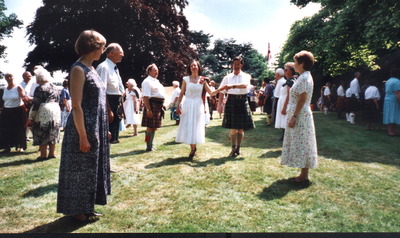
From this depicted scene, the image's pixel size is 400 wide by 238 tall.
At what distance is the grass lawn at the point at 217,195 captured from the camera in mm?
2998

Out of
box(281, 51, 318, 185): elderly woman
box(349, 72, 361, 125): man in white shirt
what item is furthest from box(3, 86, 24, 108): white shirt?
box(349, 72, 361, 125): man in white shirt

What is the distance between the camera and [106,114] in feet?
10.2

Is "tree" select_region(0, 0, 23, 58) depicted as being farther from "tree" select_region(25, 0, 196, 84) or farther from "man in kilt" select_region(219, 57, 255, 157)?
"man in kilt" select_region(219, 57, 255, 157)

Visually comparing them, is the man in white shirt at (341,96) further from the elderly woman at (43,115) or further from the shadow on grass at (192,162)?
the elderly woman at (43,115)

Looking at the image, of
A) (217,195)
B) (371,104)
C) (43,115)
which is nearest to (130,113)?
(43,115)

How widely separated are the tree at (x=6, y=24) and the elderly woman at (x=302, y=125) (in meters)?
3.55

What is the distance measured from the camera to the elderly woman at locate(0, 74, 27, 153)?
21.6ft

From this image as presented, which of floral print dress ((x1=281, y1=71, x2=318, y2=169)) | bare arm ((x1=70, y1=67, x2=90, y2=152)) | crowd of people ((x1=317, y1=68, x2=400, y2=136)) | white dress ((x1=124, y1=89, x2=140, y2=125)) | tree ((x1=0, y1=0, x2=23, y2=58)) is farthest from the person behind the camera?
white dress ((x1=124, y1=89, x2=140, y2=125))

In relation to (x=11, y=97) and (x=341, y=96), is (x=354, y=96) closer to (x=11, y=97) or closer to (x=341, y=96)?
(x=341, y=96)

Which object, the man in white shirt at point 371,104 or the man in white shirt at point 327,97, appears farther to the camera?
the man in white shirt at point 327,97

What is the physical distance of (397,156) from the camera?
21.2 ft

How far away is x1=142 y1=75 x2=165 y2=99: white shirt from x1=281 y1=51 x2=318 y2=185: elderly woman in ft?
10.3

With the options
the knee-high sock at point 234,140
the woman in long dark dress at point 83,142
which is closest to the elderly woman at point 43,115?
the woman in long dark dress at point 83,142

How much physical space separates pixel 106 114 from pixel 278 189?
2617 millimetres
